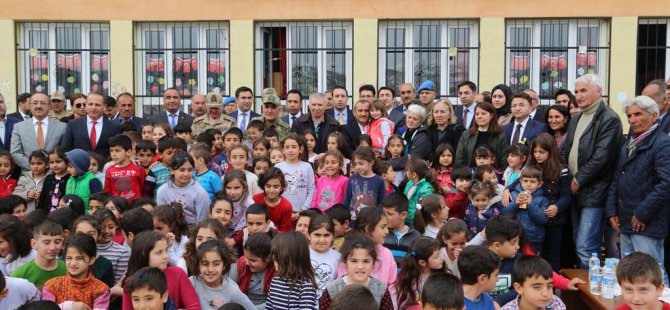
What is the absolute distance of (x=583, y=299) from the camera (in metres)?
5.43

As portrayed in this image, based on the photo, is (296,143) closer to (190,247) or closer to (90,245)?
(190,247)

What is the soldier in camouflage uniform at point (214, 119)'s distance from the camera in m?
9.04

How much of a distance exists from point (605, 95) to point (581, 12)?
58.3 inches

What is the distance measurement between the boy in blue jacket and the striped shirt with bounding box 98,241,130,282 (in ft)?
10.7

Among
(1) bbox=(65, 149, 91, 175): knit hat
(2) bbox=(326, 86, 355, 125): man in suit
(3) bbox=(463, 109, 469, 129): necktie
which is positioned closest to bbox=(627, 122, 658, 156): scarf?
(3) bbox=(463, 109, 469, 129): necktie

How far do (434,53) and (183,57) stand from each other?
4.48 meters

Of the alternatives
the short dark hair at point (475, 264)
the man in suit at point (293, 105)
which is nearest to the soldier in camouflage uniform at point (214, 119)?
the man in suit at point (293, 105)

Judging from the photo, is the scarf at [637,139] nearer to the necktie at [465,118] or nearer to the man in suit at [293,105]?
the necktie at [465,118]

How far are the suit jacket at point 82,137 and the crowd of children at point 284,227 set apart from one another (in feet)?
1.35

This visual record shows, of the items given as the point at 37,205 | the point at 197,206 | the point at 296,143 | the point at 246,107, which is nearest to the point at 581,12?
the point at 246,107

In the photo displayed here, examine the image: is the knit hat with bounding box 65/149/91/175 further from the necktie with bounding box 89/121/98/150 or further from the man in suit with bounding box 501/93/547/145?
the man in suit with bounding box 501/93/547/145

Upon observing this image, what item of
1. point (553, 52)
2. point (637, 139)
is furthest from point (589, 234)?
point (553, 52)

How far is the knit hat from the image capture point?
734 cm

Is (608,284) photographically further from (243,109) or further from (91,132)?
(91,132)
